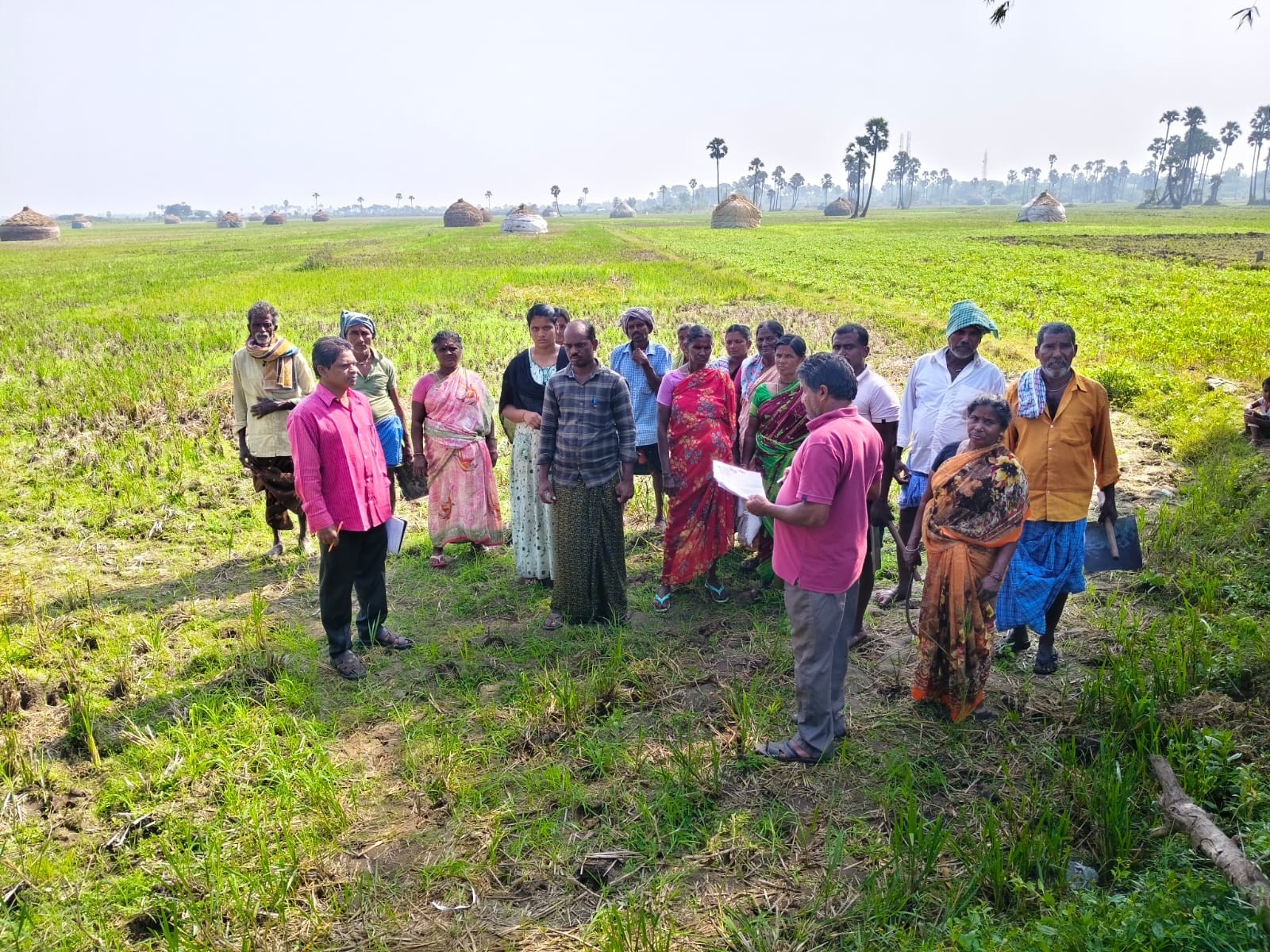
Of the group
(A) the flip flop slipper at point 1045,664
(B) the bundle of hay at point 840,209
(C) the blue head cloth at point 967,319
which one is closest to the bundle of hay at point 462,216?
(B) the bundle of hay at point 840,209

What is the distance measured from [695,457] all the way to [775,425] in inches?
21.5

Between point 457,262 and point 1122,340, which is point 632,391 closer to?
point 1122,340

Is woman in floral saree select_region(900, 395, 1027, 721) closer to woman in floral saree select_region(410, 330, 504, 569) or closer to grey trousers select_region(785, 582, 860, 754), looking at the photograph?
grey trousers select_region(785, 582, 860, 754)

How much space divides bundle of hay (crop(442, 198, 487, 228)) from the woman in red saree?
2701 inches

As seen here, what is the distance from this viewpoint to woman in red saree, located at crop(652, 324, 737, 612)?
476cm

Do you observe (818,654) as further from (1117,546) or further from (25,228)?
(25,228)

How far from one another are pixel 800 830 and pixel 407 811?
1.51m

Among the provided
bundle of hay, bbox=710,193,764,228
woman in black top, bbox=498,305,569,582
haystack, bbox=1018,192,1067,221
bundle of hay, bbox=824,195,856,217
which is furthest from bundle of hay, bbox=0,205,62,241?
haystack, bbox=1018,192,1067,221

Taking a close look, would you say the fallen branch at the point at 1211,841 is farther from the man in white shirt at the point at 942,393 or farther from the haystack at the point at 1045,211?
the haystack at the point at 1045,211

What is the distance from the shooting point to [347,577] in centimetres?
411

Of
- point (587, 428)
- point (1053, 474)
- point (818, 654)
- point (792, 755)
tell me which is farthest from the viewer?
point (587, 428)

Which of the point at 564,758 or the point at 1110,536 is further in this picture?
the point at 1110,536

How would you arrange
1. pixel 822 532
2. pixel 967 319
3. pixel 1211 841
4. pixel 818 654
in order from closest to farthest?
pixel 1211 841 → pixel 822 532 → pixel 818 654 → pixel 967 319

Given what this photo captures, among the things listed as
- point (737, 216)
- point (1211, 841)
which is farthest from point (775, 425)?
point (737, 216)
